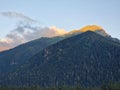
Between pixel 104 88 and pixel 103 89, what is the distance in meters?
1.04

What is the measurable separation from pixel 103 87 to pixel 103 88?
2.41 feet

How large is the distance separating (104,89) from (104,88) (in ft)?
2.36

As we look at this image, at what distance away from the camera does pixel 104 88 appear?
198 meters

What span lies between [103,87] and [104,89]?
Answer: 1569 millimetres

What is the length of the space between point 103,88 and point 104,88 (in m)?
0.84

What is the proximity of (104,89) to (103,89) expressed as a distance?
916mm

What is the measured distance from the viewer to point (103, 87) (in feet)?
648

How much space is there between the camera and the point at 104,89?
198m

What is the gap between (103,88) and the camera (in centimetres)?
19725

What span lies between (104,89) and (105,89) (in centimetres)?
111

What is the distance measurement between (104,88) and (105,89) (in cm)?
146

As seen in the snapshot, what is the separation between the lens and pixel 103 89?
647 feet
